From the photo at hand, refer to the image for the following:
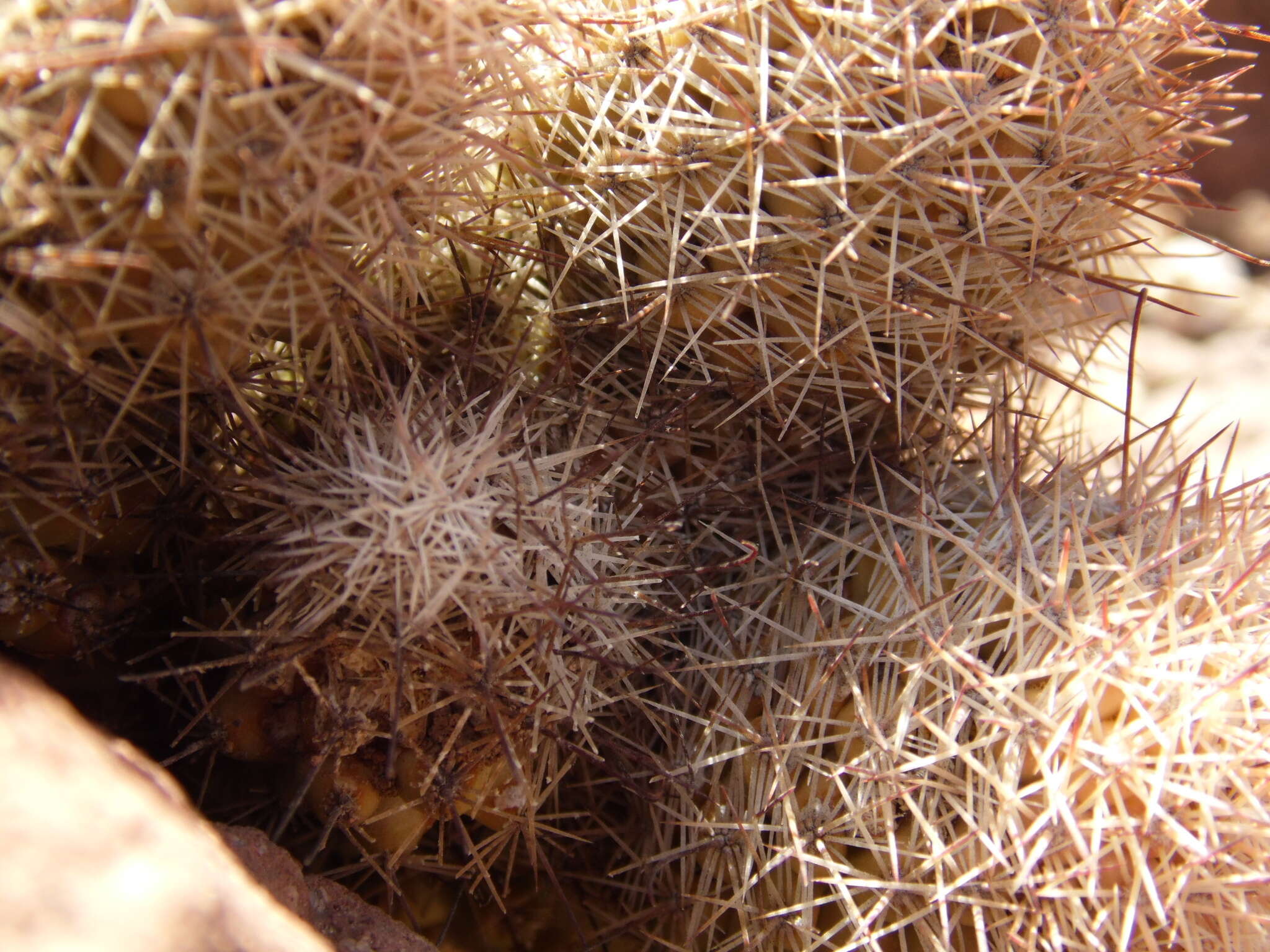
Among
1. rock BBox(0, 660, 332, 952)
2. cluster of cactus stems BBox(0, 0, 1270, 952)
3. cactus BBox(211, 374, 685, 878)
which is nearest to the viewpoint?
rock BBox(0, 660, 332, 952)

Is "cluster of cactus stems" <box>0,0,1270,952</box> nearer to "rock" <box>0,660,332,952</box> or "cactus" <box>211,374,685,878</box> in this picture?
"cactus" <box>211,374,685,878</box>

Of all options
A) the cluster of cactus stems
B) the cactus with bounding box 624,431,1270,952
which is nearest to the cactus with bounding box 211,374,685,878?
the cluster of cactus stems

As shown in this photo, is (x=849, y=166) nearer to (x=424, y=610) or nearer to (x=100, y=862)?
(x=424, y=610)

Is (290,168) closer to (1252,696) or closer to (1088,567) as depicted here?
(1088,567)

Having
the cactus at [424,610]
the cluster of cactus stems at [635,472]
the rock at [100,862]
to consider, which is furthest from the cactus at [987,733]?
the rock at [100,862]

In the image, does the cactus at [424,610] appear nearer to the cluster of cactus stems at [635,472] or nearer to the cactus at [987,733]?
the cluster of cactus stems at [635,472]

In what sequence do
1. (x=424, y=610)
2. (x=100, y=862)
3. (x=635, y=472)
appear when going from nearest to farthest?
(x=100, y=862)
(x=424, y=610)
(x=635, y=472)

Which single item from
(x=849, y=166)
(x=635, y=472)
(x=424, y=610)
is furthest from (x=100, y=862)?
(x=849, y=166)
